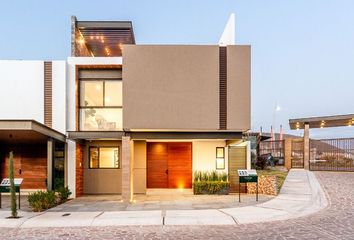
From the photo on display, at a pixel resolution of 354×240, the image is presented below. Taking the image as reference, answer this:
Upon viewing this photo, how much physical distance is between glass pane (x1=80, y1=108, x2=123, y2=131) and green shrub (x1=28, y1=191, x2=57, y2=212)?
13.0 ft

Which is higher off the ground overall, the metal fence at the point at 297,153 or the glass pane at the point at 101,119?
the glass pane at the point at 101,119

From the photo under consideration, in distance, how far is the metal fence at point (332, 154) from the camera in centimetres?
2175

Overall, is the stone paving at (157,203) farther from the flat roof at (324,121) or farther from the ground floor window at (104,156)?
the flat roof at (324,121)

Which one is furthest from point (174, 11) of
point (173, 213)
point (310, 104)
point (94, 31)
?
point (173, 213)

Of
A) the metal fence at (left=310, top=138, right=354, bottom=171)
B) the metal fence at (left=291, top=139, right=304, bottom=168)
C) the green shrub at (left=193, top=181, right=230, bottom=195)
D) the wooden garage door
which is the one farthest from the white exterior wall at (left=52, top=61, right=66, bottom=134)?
the metal fence at (left=310, top=138, right=354, bottom=171)

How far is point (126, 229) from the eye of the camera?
8.96 metres

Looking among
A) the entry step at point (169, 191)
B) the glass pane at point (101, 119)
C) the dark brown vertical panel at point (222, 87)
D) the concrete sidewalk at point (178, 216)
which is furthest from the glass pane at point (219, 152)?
the glass pane at point (101, 119)

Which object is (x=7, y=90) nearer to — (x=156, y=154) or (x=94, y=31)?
(x=94, y=31)

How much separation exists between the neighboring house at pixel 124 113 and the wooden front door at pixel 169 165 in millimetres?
55

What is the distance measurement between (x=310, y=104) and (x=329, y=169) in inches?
7365

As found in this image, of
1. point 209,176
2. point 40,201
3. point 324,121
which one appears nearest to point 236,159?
point 209,176

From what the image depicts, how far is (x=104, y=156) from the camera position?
1648cm

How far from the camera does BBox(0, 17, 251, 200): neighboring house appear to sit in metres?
13.0

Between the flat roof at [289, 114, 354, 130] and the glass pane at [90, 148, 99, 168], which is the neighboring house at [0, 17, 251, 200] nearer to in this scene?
the glass pane at [90, 148, 99, 168]
